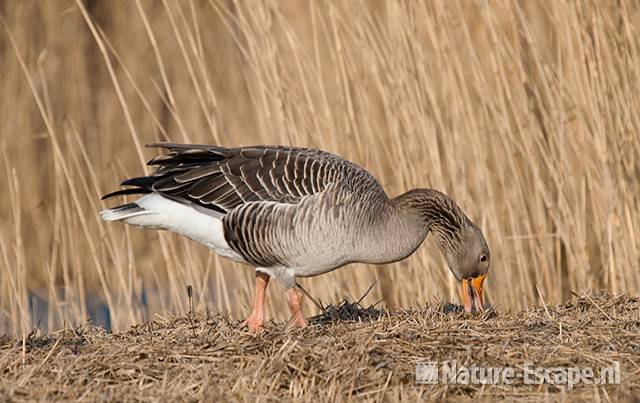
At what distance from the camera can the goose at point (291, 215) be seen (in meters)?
6.25

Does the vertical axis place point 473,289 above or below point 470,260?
below

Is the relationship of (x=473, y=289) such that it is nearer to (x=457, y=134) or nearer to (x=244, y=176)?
(x=457, y=134)

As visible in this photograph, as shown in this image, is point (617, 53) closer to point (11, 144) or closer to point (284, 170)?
point (284, 170)

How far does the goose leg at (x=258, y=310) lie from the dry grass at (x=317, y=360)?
0.43 metres

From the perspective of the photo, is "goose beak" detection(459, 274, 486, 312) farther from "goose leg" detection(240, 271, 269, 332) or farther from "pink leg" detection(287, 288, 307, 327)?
"goose leg" detection(240, 271, 269, 332)

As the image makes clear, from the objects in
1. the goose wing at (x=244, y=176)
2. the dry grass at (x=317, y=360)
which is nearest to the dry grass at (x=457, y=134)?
the goose wing at (x=244, y=176)

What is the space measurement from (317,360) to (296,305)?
184 centimetres

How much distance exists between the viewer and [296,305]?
20.5 feet

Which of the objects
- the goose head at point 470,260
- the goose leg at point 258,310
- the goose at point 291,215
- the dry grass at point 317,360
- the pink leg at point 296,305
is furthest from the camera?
the goose head at point 470,260

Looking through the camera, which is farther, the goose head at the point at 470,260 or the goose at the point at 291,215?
the goose head at the point at 470,260

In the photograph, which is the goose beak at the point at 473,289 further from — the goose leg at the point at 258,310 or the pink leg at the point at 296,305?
the goose leg at the point at 258,310

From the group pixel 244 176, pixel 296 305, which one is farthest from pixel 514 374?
pixel 244 176

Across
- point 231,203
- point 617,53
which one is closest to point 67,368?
point 231,203

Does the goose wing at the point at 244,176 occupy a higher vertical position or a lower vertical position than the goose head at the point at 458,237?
higher
